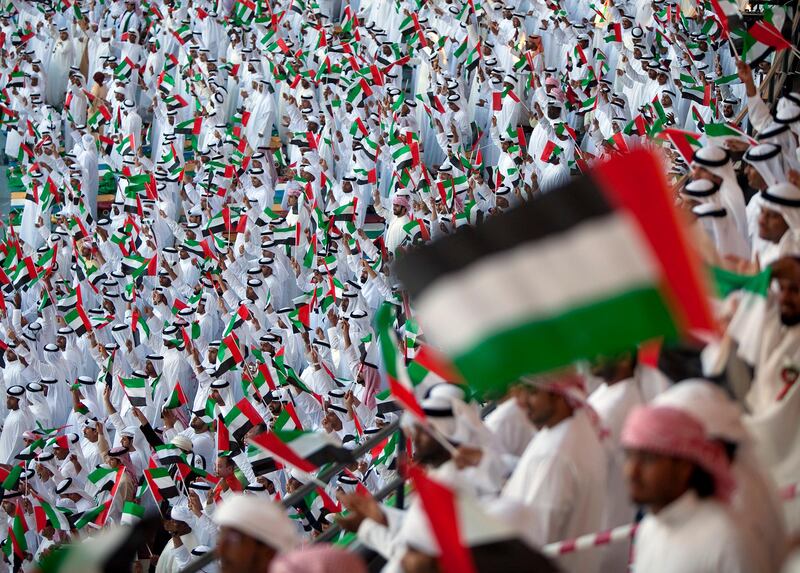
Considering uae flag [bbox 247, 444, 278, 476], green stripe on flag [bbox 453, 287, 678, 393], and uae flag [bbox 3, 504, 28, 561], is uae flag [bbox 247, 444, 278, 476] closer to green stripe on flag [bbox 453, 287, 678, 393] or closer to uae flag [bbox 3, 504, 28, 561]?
uae flag [bbox 3, 504, 28, 561]

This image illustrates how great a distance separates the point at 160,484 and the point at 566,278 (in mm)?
6870

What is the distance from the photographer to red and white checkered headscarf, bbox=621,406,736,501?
315 centimetres

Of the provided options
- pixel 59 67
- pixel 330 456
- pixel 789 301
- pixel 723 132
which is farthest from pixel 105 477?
pixel 59 67

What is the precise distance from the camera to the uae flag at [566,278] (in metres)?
2.79

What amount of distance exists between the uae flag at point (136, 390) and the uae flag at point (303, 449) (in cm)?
670

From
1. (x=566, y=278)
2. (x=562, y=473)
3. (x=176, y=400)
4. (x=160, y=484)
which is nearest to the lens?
(x=566, y=278)

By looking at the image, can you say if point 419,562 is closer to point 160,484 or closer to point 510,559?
point 510,559

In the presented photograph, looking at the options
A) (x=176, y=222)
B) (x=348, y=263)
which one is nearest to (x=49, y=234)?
(x=176, y=222)

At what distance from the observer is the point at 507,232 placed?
9.48 feet

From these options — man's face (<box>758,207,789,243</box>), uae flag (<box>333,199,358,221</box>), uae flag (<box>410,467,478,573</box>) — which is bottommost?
uae flag (<box>333,199,358,221</box>)

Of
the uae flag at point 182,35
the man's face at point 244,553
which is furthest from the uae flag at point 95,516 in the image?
the uae flag at point 182,35

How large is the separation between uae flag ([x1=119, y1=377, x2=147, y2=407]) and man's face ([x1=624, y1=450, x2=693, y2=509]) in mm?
8855

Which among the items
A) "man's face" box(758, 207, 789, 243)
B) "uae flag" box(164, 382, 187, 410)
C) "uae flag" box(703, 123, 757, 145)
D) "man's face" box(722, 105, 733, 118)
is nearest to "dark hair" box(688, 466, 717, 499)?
"man's face" box(758, 207, 789, 243)

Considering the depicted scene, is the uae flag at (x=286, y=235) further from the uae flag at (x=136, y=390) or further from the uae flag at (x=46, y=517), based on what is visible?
the uae flag at (x=46, y=517)
